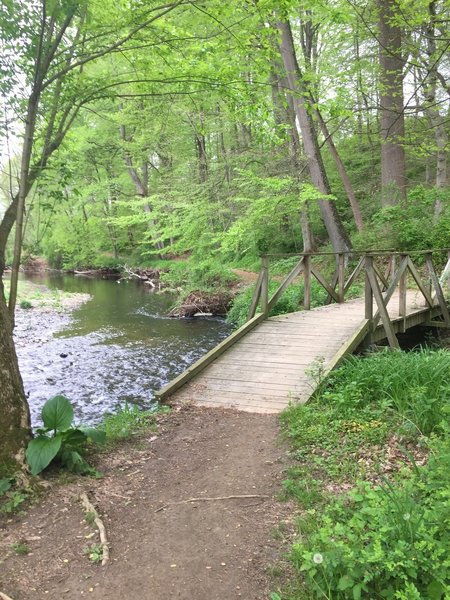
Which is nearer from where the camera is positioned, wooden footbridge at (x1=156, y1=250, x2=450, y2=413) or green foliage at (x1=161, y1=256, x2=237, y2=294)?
wooden footbridge at (x1=156, y1=250, x2=450, y2=413)

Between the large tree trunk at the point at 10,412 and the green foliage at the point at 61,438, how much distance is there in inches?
3.9

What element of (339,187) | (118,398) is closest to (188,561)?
(118,398)

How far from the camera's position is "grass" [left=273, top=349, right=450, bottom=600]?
227 centimetres

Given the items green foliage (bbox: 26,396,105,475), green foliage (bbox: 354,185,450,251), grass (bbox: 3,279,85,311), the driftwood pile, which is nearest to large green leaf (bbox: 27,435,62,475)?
green foliage (bbox: 26,396,105,475)

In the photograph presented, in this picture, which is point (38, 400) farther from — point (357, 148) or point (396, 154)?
point (357, 148)

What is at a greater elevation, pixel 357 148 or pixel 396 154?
pixel 357 148

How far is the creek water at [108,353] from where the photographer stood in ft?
26.8

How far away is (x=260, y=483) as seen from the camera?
12.4 feet

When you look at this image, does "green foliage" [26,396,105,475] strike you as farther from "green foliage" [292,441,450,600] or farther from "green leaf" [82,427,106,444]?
"green foliage" [292,441,450,600]

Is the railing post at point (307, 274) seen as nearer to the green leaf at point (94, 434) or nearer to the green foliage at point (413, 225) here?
the green foliage at point (413, 225)

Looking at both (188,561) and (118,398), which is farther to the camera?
(118,398)

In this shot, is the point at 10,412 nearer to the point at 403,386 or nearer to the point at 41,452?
the point at 41,452

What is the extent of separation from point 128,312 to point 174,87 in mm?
Result: 11881

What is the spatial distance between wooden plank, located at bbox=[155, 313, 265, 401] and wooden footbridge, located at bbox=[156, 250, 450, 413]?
13 mm
